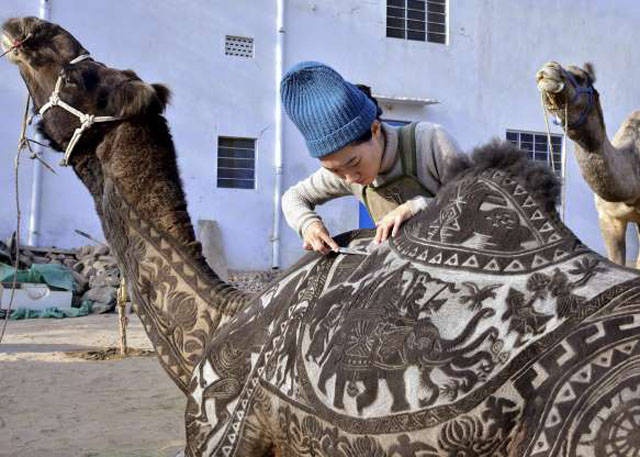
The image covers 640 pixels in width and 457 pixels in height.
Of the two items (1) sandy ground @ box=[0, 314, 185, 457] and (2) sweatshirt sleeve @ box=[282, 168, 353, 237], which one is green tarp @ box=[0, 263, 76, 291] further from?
(2) sweatshirt sleeve @ box=[282, 168, 353, 237]

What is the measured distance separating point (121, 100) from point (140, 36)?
1187cm

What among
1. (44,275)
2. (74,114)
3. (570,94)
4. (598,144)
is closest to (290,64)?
(44,275)

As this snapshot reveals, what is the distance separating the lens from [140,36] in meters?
14.3

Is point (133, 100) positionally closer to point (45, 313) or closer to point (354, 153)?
point (354, 153)

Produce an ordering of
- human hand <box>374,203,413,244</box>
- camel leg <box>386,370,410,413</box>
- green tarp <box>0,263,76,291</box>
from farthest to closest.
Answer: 1. green tarp <box>0,263,76,291</box>
2. human hand <box>374,203,413,244</box>
3. camel leg <box>386,370,410,413</box>

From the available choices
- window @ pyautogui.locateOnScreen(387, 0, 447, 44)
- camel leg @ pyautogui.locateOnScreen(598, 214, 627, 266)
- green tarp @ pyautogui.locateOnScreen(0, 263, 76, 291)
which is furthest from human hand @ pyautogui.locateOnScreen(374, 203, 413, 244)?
window @ pyautogui.locateOnScreen(387, 0, 447, 44)

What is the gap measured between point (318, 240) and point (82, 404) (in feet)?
12.9

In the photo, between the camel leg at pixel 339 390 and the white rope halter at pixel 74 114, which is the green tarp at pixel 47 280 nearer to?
the white rope halter at pixel 74 114

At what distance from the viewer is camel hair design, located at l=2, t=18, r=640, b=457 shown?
5.16 ft

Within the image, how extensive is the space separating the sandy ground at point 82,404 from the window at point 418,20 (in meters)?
10.0

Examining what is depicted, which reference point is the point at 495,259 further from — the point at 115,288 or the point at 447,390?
the point at 115,288

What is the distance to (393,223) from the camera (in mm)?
2242

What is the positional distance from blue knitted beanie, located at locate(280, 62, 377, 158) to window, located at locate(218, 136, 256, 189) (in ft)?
41.5

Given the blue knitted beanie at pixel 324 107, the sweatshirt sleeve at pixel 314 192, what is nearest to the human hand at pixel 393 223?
the blue knitted beanie at pixel 324 107
